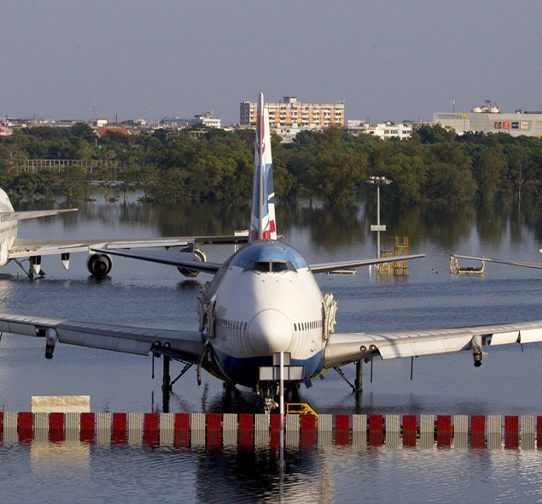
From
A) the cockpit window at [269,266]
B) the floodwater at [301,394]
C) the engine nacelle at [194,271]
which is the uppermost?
the cockpit window at [269,266]

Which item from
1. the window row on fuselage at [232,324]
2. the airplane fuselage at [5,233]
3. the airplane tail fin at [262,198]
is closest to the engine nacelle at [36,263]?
the airplane fuselage at [5,233]

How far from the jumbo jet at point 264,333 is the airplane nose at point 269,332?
0.12 ft

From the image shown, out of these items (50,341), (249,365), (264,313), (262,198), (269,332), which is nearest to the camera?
(269,332)

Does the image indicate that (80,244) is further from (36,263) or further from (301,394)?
(301,394)

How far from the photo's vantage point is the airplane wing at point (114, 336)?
3903cm

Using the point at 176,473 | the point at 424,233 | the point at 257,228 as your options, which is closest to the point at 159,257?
the point at 257,228

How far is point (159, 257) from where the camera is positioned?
163 ft

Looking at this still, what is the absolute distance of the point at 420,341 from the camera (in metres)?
39.6

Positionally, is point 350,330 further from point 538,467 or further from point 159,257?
point 538,467

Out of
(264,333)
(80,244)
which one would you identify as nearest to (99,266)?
(80,244)

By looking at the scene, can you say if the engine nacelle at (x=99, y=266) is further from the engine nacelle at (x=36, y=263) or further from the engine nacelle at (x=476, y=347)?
the engine nacelle at (x=476, y=347)

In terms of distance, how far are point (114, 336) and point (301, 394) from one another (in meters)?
9.65

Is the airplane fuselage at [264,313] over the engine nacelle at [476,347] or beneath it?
over

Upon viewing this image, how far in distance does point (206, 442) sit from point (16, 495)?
8.09 meters
